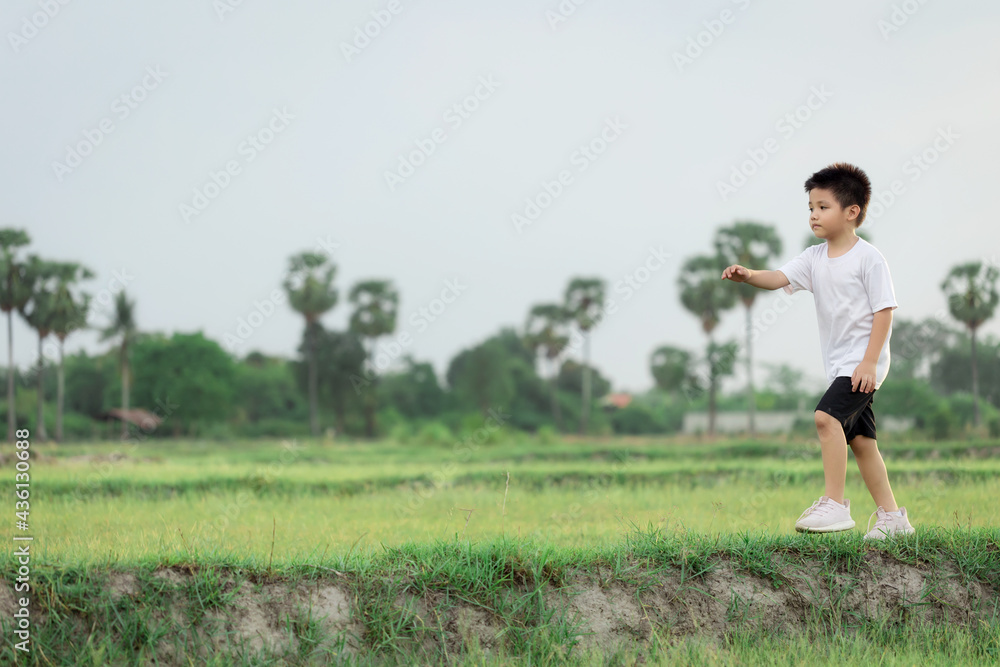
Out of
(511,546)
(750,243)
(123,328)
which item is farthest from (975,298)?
(123,328)

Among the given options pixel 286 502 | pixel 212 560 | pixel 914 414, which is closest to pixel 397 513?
pixel 286 502

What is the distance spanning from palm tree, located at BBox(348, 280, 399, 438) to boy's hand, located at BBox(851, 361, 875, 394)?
3820cm

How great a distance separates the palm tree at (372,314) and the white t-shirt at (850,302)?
38.0 metres

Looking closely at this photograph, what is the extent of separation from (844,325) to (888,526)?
1.11 meters

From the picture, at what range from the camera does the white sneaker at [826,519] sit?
391 centimetres

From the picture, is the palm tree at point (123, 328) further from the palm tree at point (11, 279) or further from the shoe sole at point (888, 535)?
the shoe sole at point (888, 535)

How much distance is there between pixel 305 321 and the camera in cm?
4094

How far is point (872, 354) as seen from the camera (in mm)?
3846

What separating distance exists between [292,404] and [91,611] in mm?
50947

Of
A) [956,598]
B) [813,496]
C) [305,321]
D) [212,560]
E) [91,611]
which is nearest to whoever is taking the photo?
[91,611]

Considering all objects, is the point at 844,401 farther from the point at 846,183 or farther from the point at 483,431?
the point at 483,431

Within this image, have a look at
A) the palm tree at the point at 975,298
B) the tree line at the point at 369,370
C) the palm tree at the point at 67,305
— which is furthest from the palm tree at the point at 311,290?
the palm tree at the point at 975,298

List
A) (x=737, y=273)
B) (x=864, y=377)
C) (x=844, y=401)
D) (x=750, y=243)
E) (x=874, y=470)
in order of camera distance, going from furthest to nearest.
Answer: (x=750, y=243) → (x=874, y=470) → (x=737, y=273) → (x=844, y=401) → (x=864, y=377)

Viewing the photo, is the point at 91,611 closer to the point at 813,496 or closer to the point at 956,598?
the point at 956,598
